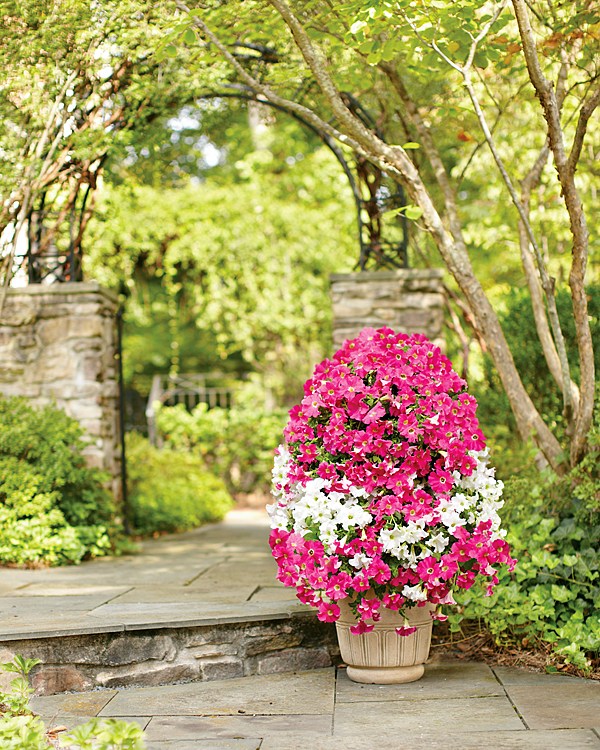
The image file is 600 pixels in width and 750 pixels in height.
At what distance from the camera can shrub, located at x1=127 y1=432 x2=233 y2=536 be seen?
18.4ft

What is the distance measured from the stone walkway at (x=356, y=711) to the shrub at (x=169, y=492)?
10.5ft

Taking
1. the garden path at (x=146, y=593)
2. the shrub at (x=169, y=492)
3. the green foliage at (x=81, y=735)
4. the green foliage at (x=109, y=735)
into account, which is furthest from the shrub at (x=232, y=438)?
the green foliage at (x=109, y=735)

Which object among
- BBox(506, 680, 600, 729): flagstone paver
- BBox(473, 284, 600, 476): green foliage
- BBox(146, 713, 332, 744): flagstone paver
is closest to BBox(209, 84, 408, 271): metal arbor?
BBox(473, 284, 600, 476): green foliage

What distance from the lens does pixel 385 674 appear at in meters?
2.44

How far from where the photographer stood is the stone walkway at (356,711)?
6.41 feet

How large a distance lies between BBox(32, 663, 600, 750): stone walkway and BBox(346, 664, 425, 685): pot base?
0.02 meters

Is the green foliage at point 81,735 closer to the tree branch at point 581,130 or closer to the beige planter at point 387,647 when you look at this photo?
the beige planter at point 387,647

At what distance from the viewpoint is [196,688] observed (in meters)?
2.46

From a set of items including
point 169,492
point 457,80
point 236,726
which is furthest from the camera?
point 169,492

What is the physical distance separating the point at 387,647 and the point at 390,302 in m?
2.50

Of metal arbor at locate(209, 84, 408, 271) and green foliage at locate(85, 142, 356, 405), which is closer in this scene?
metal arbor at locate(209, 84, 408, 271)

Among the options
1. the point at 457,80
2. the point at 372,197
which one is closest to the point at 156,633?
the point at 372,197

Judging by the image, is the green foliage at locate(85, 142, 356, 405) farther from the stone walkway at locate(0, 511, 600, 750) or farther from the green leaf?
the stone walkway at locate(0, 511, 600, 750)

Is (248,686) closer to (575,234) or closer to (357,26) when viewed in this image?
(575,234)
